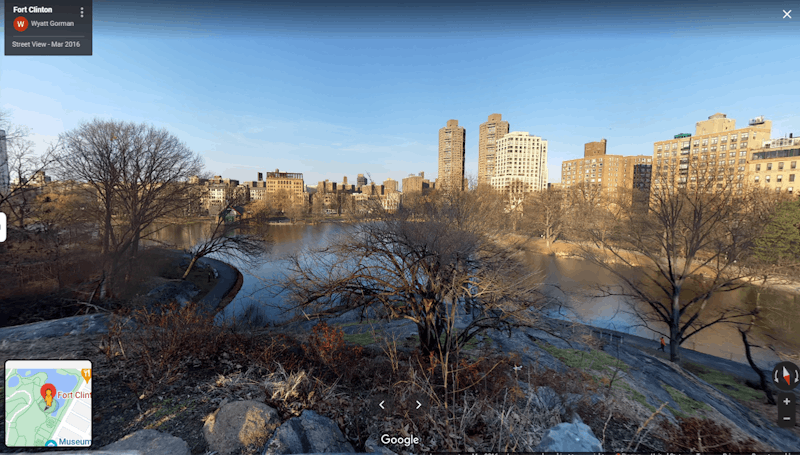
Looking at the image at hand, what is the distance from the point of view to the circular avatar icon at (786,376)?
2127mm

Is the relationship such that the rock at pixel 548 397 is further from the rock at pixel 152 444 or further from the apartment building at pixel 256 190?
the apartment building at pixel 256 190

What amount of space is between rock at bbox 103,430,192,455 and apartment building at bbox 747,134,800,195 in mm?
11190

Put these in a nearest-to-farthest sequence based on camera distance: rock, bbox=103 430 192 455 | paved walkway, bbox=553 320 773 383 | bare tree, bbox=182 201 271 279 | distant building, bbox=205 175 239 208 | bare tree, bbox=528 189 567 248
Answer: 1. rock, bbox=103 430 192 455
2. paved walkway, bbox=553 320 773 383
3. distant building, bbox=205 175 239 208
4. bare tree, bbox=182 201 271 279
5. bare tree, bbox=528 189 567 248

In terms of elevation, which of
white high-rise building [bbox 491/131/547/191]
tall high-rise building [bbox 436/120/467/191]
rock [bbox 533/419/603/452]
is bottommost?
rock [bbox 533/419/603/452]

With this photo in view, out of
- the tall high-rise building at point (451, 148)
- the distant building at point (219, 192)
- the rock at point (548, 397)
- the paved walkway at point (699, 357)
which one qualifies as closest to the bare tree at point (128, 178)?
the distant building at point (219, 192)

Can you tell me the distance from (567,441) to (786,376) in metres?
2.14

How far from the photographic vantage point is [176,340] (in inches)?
103

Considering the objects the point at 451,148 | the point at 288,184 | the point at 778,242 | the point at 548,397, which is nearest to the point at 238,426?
the point at 548,397

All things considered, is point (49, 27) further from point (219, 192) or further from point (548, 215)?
point (548, 215)

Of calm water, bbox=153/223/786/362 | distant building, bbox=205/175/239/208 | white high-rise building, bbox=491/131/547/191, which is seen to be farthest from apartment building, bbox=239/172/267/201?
white high-rise building, bbox=491/131/547/191

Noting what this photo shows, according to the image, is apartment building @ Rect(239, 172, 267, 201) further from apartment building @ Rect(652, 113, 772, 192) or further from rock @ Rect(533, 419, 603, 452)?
apartment building @ Rect(652, 113, 772, 192)

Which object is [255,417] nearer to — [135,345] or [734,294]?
[135,345]

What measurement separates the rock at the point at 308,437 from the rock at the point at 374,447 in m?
0.11

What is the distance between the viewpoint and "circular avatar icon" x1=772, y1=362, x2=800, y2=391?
2127mm
